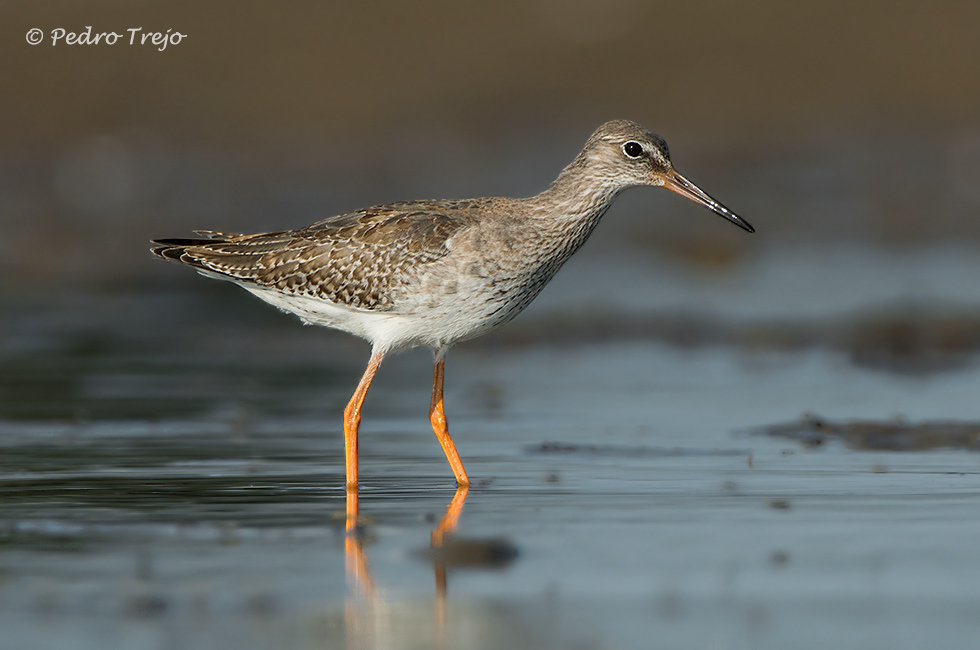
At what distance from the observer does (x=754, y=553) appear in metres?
7.04

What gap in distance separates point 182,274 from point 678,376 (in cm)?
916

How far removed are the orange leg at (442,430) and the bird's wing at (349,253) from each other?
740mm

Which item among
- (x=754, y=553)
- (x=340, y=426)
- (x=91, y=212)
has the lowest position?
(x=754, y=553)

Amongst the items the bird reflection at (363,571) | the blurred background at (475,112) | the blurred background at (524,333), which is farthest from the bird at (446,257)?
the blurred background at (475,112)

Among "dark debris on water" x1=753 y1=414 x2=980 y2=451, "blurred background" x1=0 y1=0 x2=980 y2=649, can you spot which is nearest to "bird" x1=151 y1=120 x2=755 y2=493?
"blurred background" x1=0 y1=0 x2=980 y2=649

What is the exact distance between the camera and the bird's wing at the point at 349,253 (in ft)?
33.3

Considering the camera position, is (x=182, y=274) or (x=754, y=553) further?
(x=182, y=274)

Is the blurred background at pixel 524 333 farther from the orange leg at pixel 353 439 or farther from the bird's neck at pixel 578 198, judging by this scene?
the bird's neck at pixel 578 198

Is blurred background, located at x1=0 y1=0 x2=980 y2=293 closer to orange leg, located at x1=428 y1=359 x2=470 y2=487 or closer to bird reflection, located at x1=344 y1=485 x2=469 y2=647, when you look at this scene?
orange leg, located at x1=428 y1=359 x2=470 y2=487

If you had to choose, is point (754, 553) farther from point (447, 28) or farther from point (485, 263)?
point (447, 28)

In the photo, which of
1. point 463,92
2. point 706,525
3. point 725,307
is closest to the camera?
point 706,525

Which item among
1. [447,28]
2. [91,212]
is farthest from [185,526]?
[447,28]

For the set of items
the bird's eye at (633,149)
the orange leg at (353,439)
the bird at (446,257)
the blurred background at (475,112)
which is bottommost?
the orange leg at (353,439)

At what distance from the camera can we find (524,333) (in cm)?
1608
